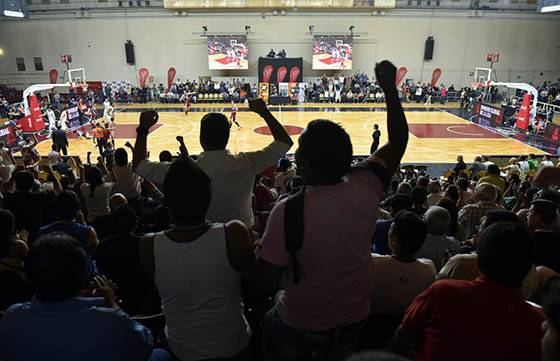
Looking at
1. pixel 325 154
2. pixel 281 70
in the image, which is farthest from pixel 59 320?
pixel 281 70

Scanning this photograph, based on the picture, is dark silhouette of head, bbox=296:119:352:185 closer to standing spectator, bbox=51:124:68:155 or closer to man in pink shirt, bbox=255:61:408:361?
man in pink shirt, bbox=255:61:408:361

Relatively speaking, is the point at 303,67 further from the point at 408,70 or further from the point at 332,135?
the point at 332,135

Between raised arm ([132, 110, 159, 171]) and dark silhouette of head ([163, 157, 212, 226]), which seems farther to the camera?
raised arm ([132, 110, 159, 171])

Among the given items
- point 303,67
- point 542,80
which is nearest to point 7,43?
point 303,67

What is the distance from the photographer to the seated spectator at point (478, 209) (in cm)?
499

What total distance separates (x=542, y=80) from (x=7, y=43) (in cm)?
4025

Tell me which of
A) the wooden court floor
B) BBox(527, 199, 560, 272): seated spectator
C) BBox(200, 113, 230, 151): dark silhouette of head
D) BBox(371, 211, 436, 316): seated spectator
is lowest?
the wooden court floor

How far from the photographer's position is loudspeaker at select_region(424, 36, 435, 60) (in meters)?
30.5

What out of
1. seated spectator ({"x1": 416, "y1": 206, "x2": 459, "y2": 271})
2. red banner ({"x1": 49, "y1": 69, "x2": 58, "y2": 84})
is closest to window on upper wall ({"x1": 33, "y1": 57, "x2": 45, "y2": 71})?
red banner ({"x1": 49, "y1": 69, "x2": 58, "y2": 84})

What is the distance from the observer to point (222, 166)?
8.80ft

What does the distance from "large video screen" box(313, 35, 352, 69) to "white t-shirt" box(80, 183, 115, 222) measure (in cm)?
2645

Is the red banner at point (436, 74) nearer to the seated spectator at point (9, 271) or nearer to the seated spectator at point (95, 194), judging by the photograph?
the seated spectator at point (95, 194)

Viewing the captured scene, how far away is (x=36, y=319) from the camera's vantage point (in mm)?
1615

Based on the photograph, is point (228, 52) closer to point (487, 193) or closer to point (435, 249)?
point (487, 193)
